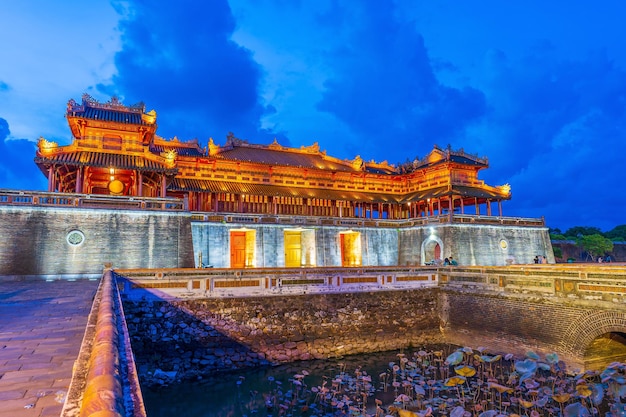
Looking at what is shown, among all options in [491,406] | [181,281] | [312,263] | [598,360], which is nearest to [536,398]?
[491,406]

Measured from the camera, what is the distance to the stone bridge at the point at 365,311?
46.2 feet

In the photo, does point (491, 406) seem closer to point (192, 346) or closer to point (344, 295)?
point (344, 295)

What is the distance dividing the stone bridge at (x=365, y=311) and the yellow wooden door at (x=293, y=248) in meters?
10.6

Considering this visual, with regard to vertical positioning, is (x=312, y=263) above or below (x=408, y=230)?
below

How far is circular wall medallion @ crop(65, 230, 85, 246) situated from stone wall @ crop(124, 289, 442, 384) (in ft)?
25.8

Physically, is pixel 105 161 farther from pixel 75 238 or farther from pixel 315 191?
pixel 315 191

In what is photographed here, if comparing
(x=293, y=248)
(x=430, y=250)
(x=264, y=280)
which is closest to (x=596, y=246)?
(x=430, y=250)

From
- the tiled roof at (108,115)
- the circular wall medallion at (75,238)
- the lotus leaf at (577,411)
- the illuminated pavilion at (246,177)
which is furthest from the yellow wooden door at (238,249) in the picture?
the lotus leaf at (577,411)

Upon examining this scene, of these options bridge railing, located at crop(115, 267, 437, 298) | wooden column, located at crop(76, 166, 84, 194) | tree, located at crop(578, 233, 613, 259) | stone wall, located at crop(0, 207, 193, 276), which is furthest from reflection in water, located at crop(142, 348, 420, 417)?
tree, located at crop(578, 233, 613, 259)

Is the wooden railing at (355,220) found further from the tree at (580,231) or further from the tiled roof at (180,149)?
the tree at (580,231)

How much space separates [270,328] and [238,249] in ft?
37.9

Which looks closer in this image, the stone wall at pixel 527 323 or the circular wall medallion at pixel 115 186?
the stone wall at pixel 527 323

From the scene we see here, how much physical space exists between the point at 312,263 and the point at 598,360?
58.6 ft

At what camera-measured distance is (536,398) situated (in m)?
11.2
